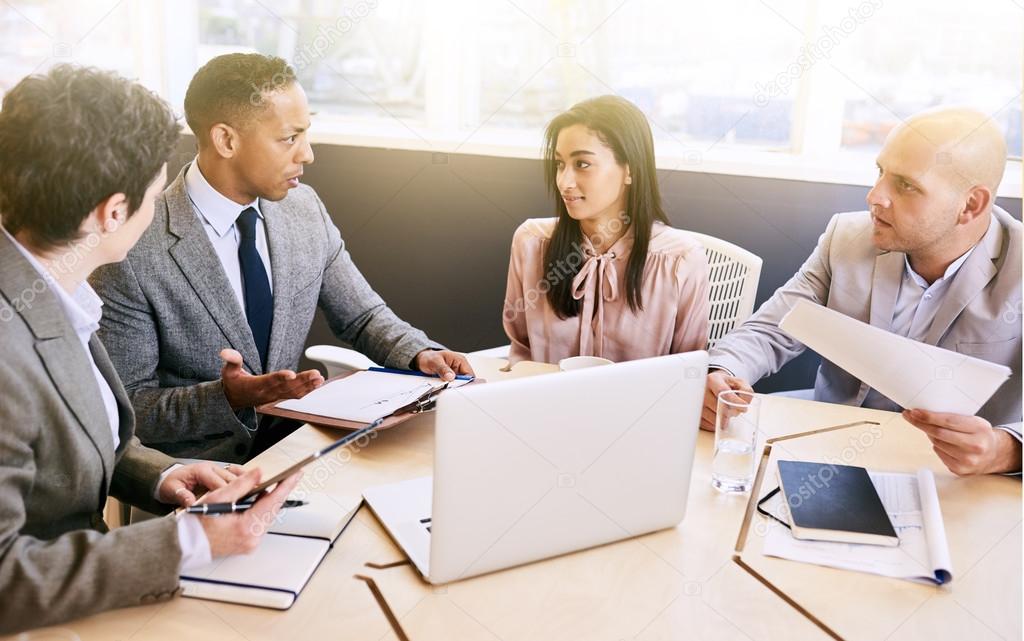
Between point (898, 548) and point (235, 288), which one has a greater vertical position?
point (235, 288)

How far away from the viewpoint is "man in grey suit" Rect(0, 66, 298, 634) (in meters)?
1.01

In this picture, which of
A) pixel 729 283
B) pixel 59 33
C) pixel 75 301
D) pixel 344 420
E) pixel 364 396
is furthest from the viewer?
pixel 59 33

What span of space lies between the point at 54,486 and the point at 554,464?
2.26 ft

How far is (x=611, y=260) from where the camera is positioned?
7.39ft

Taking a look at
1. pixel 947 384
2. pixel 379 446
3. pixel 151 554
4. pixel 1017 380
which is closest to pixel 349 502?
pixel 379 446

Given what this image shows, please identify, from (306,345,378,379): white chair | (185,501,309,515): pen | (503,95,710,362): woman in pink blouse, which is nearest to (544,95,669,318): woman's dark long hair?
(503,95,710,362): woman in pink blouse

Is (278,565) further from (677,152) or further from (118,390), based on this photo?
(677,152)

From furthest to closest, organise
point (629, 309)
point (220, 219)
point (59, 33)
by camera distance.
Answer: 1. point (59, 33)
2. point (629, 309)
3. point (220, 219)

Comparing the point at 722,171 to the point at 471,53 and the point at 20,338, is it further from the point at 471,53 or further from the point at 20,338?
the point at 20,338

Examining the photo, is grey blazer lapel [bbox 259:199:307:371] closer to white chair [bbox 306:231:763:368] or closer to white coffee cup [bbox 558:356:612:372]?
white chair [bbox 306:231:763:368]

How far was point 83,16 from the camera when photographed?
3.43 m

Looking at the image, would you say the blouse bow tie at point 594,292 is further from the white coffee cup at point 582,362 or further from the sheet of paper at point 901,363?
the sheet of paper at point 901,363

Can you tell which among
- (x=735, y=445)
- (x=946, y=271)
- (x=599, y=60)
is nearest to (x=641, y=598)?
(x=735, y=445)

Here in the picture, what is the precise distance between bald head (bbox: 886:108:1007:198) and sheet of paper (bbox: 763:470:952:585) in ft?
2.95
